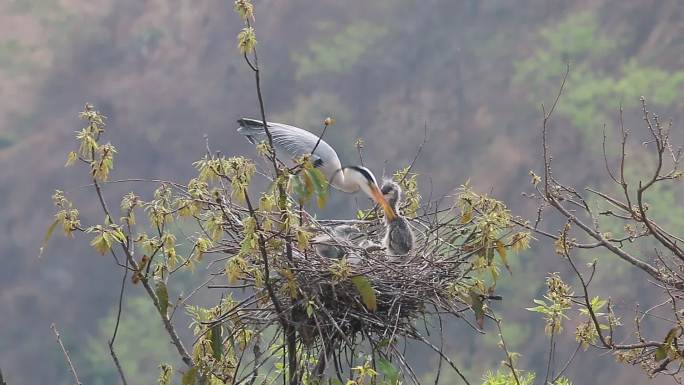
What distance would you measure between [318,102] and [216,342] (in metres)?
26.9

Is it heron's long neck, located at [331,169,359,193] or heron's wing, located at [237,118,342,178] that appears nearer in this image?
heron's long neck, located at [331,169,359,193]

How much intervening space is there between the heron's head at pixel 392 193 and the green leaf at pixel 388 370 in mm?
2072

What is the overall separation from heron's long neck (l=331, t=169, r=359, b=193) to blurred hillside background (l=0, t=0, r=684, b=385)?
53.8ft

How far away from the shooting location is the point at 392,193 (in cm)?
708

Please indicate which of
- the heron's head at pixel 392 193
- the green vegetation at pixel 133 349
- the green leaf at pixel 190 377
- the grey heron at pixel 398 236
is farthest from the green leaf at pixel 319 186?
the green vegetation at pixel 133 349

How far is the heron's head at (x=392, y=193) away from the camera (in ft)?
23.0

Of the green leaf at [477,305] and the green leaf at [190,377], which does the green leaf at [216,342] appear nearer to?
the green leaf at [190,377]

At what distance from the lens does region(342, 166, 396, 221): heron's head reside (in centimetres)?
677

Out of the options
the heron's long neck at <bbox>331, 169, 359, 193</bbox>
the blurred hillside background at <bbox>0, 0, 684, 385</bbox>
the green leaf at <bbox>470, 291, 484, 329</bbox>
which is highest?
the blurred hillside background at <bbox>0, 0, 684, 385</bbox>

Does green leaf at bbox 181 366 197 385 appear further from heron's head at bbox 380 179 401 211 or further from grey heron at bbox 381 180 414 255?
heron's head at bbox 380 179 401 211

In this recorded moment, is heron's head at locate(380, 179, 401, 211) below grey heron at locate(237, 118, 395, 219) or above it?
below

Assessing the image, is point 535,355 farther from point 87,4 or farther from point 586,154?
point 87,4

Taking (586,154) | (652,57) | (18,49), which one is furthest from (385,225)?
(18,49)

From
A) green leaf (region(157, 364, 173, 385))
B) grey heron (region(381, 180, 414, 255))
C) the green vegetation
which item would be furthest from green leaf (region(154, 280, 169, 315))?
the green vegetation
